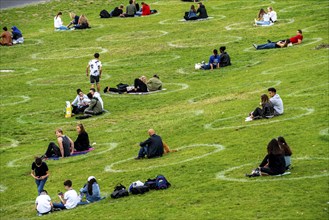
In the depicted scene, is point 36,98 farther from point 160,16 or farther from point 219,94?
point 160,16

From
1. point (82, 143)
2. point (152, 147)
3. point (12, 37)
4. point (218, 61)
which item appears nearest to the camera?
point (152, 147)

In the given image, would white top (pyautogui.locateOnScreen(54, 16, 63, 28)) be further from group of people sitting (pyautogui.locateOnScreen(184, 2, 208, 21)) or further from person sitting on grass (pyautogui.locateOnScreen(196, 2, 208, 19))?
person sitting on grass (pyautogui.locateOnScreen(196, 2, 208, 19))

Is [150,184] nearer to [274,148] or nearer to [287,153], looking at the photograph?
[274,148]

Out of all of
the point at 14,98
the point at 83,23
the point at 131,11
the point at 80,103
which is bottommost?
the point at 14,98

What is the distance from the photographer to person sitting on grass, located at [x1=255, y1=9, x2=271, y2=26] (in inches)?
3516

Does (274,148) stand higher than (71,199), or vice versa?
(274,148)

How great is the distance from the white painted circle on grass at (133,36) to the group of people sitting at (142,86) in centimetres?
2115

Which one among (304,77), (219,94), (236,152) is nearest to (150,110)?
(219,94)

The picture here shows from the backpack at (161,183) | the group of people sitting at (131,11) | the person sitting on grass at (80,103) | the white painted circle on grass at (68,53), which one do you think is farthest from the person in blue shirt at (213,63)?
the backpack at (161,183)

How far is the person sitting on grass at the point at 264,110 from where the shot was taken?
5367cm

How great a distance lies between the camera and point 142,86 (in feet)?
229

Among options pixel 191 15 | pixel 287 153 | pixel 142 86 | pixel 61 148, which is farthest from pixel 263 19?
pixel 287 153

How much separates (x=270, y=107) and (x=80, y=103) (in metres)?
14.4

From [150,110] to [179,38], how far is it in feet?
85.1
